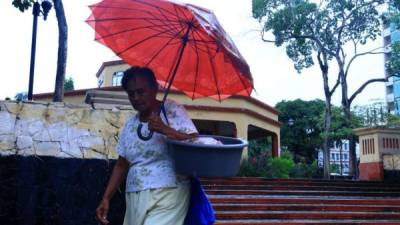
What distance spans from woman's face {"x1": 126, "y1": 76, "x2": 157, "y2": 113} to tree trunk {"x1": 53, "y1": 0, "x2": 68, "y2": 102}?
459 cm

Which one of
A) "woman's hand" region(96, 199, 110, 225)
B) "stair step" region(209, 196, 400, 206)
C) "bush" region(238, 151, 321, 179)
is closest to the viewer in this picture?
"woman's hand" region(96, 199, 110, 225)

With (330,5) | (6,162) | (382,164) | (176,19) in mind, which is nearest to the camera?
(176,19)

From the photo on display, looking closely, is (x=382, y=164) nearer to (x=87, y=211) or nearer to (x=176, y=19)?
(x=87, y=211)

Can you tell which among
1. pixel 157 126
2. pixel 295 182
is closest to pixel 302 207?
pixel 295 182

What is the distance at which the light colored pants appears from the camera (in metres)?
2.33

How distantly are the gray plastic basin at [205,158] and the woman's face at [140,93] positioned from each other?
0.86 ft

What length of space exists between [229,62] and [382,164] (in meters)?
9.16

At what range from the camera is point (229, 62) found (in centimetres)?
282

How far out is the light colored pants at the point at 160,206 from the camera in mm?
2334

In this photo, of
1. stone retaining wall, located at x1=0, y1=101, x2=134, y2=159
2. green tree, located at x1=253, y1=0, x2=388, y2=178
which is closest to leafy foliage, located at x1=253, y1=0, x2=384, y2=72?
green tree, located at x1=253, y1=0, x2=388, y2=178

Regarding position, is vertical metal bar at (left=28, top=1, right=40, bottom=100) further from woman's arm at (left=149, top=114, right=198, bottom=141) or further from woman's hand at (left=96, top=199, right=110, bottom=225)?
woman's arm at (left=149, top=114, right=198, bottom=141)

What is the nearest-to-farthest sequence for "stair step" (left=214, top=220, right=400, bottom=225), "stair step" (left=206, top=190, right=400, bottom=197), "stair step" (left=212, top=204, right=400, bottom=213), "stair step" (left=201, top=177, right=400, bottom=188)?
"stair step" (left=214, top=220, right=400, bottom=225) < "stair step" (left=212, top=204, right=400, bottom=213) < "stair step" (left=206, top=190, right=400, bottom=197) < "stair step" (left=201, top=177, right=400, bottom=188)

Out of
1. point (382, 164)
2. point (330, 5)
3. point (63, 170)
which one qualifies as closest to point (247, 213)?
point (63, 170)

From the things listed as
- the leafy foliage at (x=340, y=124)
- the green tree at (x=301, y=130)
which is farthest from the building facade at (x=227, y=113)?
the green tree at (x=301, y=130)
